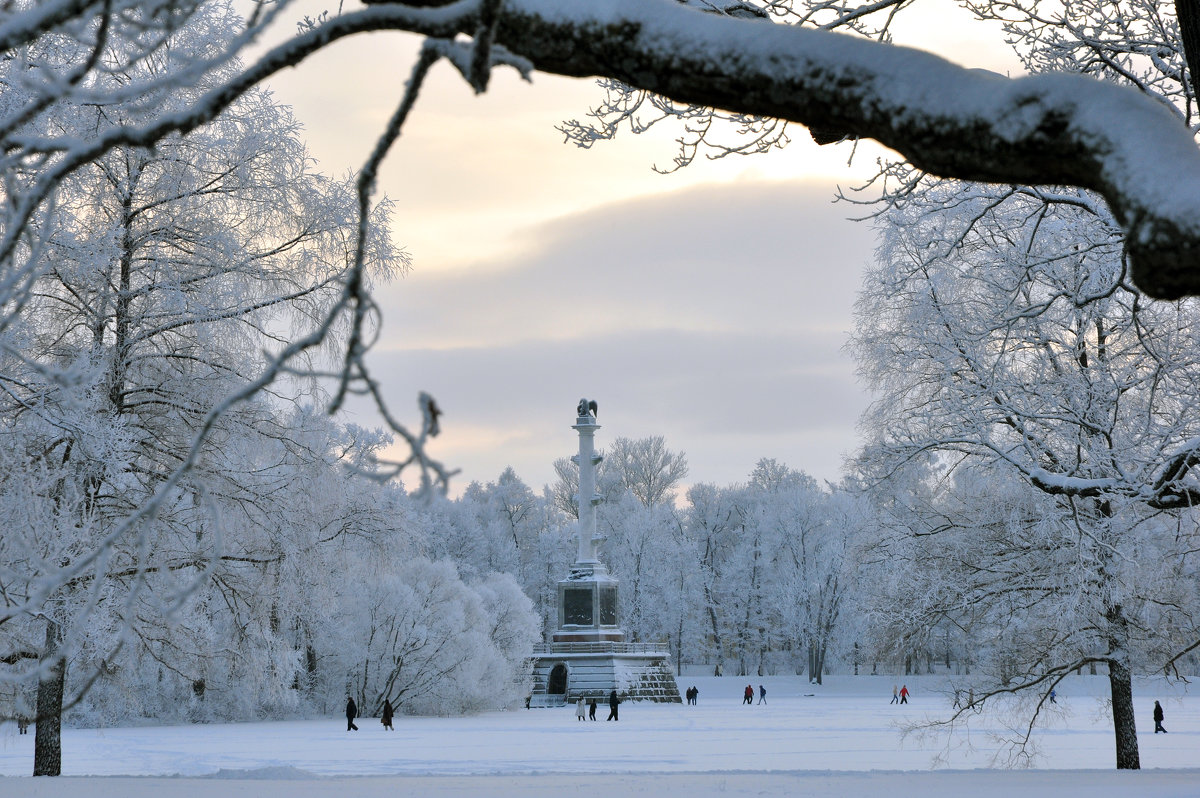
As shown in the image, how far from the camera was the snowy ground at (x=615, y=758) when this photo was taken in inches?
457

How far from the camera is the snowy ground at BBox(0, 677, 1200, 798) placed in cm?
1160

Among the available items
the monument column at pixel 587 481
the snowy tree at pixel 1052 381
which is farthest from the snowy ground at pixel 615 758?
the monument column at pixel 587 481

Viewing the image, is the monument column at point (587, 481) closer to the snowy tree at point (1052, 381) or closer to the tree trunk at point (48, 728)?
the snowy tree at point (1052, 381)

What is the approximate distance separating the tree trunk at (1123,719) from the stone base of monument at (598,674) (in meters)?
29.4

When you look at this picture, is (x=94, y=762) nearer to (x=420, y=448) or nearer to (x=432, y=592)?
(x=420, y=448)

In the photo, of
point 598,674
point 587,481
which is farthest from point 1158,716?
point 587,481

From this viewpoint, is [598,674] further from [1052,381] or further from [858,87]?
[858,87]

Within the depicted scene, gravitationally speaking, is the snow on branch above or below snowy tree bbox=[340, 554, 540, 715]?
above

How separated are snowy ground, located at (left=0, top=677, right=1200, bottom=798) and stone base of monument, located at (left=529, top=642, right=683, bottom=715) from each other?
12.6 ft

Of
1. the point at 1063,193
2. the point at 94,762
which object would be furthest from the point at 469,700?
the point at 1063,193

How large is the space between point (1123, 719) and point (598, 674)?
31.0 m

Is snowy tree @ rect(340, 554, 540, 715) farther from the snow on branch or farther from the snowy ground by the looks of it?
the snow on branch

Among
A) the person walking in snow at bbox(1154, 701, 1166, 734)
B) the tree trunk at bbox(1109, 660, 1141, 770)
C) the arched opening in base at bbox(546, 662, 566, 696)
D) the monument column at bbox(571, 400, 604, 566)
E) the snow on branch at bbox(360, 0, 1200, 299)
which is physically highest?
the monument column at bbox(571, 400, 604, 566)

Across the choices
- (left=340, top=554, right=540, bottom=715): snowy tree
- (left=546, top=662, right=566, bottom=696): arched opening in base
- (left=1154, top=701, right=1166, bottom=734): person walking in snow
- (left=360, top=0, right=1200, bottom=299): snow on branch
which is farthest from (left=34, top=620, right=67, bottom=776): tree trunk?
(left=546, top=662, right=566, bottom=696): arched opening in base
